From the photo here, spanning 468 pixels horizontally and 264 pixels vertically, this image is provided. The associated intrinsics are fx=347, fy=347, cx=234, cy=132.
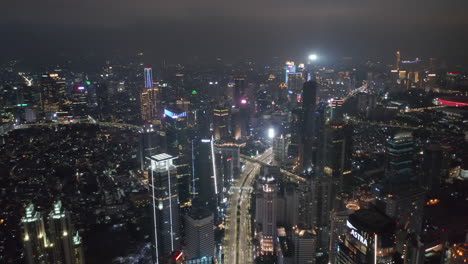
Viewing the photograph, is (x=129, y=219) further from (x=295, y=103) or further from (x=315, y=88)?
(x=295, y=103)

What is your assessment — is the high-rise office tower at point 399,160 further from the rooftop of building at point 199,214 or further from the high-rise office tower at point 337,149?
the rooftop of building at point 199,214

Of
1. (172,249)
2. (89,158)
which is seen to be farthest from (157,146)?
(172,249)

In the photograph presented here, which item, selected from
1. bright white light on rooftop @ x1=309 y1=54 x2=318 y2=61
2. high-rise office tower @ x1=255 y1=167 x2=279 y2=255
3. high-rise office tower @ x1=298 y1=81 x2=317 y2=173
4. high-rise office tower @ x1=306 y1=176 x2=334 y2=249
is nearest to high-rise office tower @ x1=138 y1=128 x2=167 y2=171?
high-rise office tower @ x1=255 y1=167 x2=279 y2=255

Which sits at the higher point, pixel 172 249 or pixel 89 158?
pixel 89 158

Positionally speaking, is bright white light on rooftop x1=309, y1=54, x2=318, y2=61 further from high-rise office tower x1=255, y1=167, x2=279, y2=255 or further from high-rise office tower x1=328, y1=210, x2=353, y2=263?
high-rise office tower x1=328, y1=210, x2=353, y2=263

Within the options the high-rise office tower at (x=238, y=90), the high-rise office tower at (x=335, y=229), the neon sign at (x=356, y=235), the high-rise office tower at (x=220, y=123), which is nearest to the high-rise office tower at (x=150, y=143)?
the high-rise office tower at (x=220, y=123)

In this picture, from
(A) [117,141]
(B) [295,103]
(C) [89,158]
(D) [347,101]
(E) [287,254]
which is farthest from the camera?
(B) [295,103]
